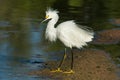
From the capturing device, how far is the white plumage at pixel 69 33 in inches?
428

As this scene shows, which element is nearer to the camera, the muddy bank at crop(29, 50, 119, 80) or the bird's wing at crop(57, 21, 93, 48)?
the muddy bank at crop(29, 50, 119, 80)

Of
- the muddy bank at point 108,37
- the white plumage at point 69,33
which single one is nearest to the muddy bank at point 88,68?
the white plumage at point 69,33

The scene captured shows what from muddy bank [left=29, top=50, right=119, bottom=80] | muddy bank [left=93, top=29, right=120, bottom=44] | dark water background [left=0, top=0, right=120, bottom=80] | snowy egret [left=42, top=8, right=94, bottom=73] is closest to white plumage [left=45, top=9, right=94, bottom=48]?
snowy egret [left=42, top=8, right=94, bottom=73]

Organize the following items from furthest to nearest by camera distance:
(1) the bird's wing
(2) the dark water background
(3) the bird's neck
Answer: (2) the dark water background, (3) the bird's neck, (1) the bird's wing

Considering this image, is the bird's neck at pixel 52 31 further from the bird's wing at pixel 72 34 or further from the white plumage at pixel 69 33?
the bird's wing at pixel 72 34

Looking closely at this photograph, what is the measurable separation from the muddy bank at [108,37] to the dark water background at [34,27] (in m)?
0.70

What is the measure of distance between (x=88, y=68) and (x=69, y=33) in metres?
1.06

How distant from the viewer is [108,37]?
15805 mm

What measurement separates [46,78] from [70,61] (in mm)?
1976

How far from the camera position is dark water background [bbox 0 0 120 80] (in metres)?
11.8

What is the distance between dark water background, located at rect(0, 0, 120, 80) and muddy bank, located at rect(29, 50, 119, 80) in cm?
30

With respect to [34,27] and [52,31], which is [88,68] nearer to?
[52,31]

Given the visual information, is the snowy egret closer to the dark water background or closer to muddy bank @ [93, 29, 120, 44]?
the dark water background

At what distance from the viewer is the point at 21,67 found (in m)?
11.4
